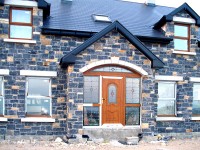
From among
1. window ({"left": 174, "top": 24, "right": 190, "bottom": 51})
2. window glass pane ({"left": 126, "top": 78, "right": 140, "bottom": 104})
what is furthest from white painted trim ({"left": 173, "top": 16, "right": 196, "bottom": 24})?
window glass pane ({"left": 126, "top": 78, "right": 140, "bottom": 104})

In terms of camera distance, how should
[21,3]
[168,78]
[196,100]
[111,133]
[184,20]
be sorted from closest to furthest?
[111,133] → [21,3] → [168,78] → [184,20] → [196,100]

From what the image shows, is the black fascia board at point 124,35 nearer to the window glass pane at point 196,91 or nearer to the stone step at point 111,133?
the stone step at point 111,133

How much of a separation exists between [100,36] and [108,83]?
6.82ft

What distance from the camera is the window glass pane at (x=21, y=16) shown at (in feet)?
39.9

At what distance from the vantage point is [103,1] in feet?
58.5

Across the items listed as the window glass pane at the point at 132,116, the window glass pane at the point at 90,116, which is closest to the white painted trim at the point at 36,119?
the window glass pane at the point at 90,116

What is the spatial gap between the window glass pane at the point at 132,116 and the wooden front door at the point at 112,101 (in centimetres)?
29

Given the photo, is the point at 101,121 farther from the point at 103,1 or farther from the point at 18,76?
the point at 103,1

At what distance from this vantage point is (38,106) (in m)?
12.2

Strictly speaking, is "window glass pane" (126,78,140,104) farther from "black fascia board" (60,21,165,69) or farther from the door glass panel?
"black fascia board" (60,21,165,69)

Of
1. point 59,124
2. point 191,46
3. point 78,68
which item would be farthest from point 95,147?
point 191,46

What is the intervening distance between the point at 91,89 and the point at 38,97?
7.93 ft

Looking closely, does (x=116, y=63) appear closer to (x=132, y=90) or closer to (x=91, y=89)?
(x=132, y=90)

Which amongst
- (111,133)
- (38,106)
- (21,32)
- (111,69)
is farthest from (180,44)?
(21,32)
